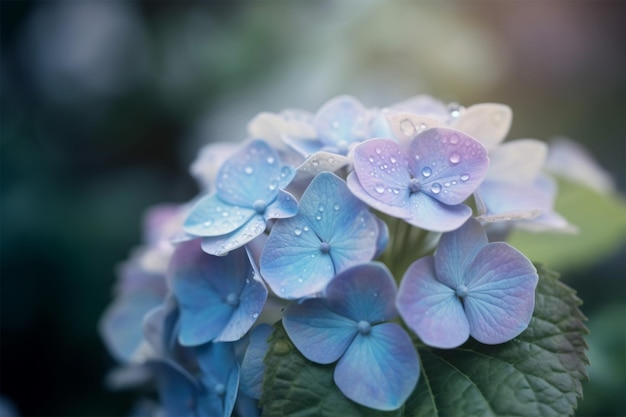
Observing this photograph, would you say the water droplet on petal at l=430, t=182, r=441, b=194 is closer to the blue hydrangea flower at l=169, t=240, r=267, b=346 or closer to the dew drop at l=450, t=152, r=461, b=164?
the dew drop at l=450, t=152, r=461, b=164

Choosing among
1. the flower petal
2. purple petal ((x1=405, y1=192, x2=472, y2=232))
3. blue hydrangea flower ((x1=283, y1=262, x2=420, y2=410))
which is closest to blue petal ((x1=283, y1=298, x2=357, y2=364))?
blue hydrangea flower ((x1=283, y1=262, x2=420, y2=410))

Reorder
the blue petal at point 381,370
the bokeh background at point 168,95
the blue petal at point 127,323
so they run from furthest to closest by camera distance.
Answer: the bokeh background at point 168,95 < the blue petal at point 127,323 < the blue petal at point 381,370

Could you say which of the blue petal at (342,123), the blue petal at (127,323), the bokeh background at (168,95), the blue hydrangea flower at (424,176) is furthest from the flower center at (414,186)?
the bokeh background at (168,95)

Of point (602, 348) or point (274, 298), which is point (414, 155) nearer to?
point (274, 298)

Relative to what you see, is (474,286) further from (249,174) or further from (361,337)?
(249,174)

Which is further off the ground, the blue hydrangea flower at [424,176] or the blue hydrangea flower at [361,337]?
the blue hydrangea flower at [424,176]

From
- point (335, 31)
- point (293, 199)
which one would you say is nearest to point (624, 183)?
point (335, 31)

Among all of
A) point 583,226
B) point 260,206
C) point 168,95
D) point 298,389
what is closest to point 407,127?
point 260,206

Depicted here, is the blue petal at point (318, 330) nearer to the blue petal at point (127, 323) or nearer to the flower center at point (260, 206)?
the flower center at point (260, 206)
